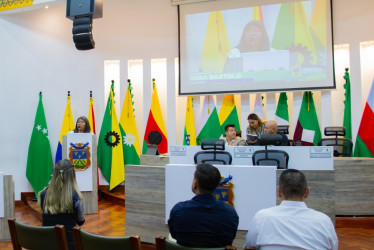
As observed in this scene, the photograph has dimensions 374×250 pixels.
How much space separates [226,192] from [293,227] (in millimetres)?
1500

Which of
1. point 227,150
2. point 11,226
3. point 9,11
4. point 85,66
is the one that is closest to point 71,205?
point 11,226

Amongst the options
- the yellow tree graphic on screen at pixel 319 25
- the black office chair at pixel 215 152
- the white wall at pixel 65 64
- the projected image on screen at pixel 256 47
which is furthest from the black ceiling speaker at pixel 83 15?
the yellow tree graphic on screen at pixel 319 25

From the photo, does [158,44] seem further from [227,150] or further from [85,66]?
[227,150]

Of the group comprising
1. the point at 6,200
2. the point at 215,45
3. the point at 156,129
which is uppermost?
the point at 215,45

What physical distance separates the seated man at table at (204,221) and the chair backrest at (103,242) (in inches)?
8.4

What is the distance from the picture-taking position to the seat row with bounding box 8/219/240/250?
1.71 meters

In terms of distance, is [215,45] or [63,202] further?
[215,45]

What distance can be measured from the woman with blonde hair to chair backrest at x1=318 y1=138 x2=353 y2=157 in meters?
3.38

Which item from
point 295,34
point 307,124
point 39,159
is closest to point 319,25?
point 295,34

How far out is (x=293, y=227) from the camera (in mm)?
1475

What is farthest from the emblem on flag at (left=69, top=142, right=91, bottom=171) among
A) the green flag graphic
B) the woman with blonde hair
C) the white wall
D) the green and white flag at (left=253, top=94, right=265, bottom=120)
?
the green flag graphic

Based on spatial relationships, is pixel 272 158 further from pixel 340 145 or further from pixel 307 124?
pixel 307 124

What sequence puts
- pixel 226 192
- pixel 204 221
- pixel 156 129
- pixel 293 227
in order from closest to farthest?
pixel 293 227
pixel 204 221
pixel 226 192
pixel 156 129

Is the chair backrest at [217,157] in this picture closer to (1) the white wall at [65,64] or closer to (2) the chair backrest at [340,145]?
(2) the chair backrest at [340,145]
